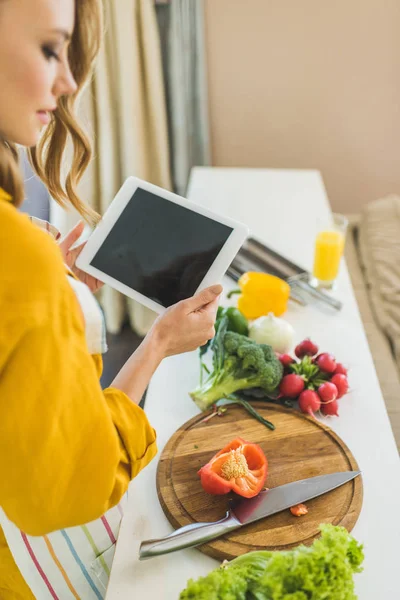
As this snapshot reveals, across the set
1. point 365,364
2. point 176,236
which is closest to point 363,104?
point 365,364

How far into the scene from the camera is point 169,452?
1.00m

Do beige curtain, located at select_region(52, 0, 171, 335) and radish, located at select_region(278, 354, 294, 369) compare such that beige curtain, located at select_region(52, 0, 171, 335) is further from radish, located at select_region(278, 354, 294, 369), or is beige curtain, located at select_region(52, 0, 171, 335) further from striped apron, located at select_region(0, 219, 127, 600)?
striped apron, located at select_region(0, 219, 127, 600)

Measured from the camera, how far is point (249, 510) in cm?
88

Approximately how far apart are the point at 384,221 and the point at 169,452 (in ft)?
5.13

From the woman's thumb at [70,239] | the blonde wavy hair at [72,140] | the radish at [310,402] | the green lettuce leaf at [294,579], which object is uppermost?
the blonde wavy hair at [72,140]

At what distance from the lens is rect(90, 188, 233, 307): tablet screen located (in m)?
1.03

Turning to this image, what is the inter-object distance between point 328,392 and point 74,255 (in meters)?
0.55

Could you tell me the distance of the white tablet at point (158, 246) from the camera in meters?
1.02

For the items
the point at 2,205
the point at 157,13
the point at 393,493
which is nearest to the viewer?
the point at 2,205

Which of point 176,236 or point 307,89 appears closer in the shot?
point 176,236

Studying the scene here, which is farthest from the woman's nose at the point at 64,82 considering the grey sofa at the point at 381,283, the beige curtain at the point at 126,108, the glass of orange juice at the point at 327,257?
the beige curtain at the point at 126,108

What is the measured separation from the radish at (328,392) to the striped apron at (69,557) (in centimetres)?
42

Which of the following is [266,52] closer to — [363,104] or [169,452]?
[363,104]

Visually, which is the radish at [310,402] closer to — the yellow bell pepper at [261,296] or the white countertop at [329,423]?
the white countertop at [329,423]
